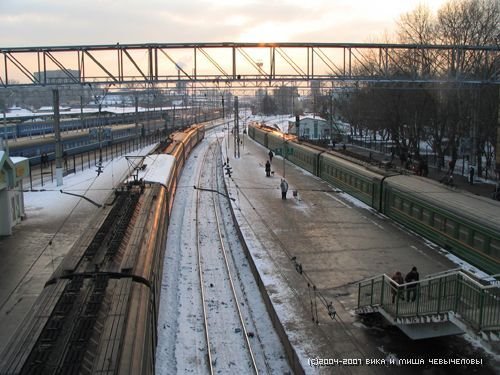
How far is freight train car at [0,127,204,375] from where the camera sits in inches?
271


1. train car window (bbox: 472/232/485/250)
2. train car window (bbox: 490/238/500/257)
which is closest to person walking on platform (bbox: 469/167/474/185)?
train car window (bbox: 472/232/485/250)

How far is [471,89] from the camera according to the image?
119ft

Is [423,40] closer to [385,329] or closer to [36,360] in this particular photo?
[385,329]

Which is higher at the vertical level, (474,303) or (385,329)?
(474,303)

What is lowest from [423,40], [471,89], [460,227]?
[460,227]

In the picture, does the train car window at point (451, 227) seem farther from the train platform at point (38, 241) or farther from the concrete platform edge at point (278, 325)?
the train platform at point (38, 241)

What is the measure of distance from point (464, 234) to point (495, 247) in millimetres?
1829

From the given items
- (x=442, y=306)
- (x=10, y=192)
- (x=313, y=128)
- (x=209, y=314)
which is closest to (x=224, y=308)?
(x=209, y=314)

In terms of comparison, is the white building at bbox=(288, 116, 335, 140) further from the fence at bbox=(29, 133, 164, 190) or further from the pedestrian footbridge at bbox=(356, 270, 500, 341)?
the pedestrian footbridge at bbox=(356, 270, 500, 341)

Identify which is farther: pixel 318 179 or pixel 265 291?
pixel 318 179

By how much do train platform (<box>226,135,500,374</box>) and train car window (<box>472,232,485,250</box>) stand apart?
41.0 inches

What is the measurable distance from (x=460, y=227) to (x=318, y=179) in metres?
20.1

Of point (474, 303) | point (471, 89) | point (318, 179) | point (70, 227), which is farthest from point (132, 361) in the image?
point (471, 89)

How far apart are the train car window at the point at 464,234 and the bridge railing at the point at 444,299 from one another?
5684mm
